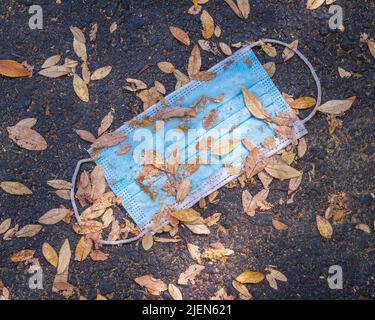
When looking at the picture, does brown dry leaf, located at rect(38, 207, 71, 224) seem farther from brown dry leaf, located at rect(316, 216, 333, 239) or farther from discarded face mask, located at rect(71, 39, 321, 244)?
brown dry leaf, located at rect(316, 216, 333, 239)

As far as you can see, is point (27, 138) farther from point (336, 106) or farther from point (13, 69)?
point (336, 106)

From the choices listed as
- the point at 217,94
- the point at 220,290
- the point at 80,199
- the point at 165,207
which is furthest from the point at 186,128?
the point at 220,290

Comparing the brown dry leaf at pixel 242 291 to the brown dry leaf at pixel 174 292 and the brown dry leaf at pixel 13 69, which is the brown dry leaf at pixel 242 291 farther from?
the brown dry leaf at pixel 13 69

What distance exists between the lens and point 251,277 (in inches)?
111

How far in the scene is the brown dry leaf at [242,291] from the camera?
2.81 m

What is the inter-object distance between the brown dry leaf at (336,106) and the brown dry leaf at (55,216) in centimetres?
151

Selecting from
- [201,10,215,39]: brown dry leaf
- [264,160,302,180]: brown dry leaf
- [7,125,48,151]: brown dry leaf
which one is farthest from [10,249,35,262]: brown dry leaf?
[201,10,215,39]: brown dry leaf

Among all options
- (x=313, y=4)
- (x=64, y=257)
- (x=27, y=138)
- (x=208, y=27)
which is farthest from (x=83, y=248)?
(x=313, y=4)

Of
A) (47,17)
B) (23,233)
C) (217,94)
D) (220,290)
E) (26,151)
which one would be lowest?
(220,290)

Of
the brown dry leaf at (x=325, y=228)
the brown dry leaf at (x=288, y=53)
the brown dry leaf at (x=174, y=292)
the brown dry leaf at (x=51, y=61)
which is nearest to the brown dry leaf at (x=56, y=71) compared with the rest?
the brown dry leaf at (x=51, y=61)

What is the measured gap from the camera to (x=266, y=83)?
9.61 feet

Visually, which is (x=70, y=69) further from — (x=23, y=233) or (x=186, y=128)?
(x=23, y=233)

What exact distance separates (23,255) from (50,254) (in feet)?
0.50

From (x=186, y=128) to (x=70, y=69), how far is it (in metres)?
0.74
